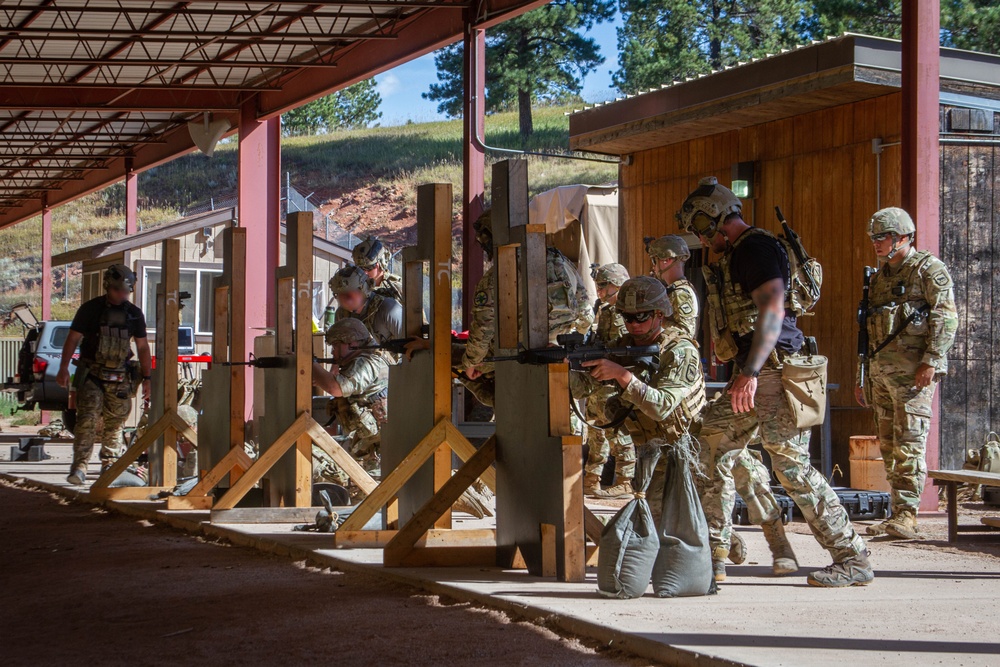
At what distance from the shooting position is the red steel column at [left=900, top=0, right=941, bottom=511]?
9789 mm

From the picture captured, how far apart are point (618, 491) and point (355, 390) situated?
3.04 metres

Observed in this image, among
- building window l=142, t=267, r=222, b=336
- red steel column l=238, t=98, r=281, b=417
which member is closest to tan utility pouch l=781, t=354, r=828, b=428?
red steel column l=238, t=98, r=281, b=417

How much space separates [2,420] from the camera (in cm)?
3005

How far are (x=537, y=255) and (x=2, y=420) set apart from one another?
1038 inches

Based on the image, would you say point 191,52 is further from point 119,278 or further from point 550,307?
point 550,307

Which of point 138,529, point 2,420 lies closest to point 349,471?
point 138,529

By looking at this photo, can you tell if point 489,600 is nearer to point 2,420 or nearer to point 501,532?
point 501,532

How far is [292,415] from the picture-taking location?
928cm

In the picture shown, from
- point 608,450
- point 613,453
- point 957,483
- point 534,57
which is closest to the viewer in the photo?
point 957,483

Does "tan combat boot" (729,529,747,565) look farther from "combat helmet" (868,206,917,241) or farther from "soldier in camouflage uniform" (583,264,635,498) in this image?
"soldier in camouflage uniform" (583,264,635,498)

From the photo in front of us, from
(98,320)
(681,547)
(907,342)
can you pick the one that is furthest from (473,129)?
(681,547)

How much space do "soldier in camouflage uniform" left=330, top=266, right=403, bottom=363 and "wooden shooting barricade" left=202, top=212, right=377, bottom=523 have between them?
0.77m

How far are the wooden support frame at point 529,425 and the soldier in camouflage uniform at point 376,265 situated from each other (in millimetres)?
3584

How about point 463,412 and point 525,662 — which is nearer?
point 525,662
